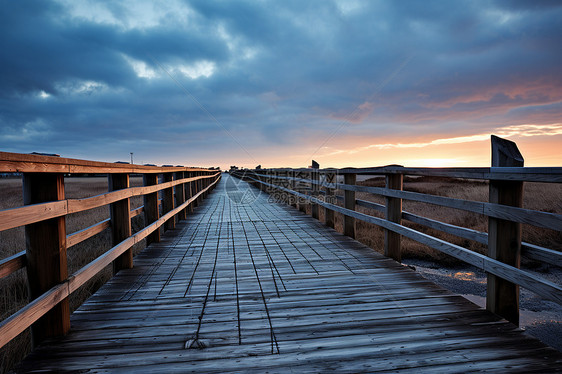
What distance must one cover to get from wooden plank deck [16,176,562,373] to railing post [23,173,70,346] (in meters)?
0.12

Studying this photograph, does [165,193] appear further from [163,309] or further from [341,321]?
[341,321]

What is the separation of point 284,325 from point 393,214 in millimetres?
2255

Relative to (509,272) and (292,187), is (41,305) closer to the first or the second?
(509,272)

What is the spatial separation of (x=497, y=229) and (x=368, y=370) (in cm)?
147

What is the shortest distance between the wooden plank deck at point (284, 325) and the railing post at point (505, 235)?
159 millimetres

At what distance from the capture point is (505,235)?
240 centimetres

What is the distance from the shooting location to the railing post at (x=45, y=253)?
2.07m

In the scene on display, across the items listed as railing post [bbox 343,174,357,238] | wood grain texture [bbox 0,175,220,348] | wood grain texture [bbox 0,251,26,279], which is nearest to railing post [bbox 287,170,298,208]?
railing post [bbox 343,174,357,238]

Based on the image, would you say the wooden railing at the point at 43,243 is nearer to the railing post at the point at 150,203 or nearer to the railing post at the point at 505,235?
the railing post at the point at 150,203

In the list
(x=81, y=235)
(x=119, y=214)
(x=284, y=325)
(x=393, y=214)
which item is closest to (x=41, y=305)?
(x=81, y=235)

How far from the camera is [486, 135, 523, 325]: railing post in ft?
7.76

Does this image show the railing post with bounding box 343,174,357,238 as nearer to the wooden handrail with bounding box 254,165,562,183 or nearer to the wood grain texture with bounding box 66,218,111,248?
the wooden handrail with bounding box 254,165,562,183

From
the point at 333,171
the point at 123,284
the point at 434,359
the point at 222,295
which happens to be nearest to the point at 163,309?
the point at 222,295

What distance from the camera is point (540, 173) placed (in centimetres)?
204
